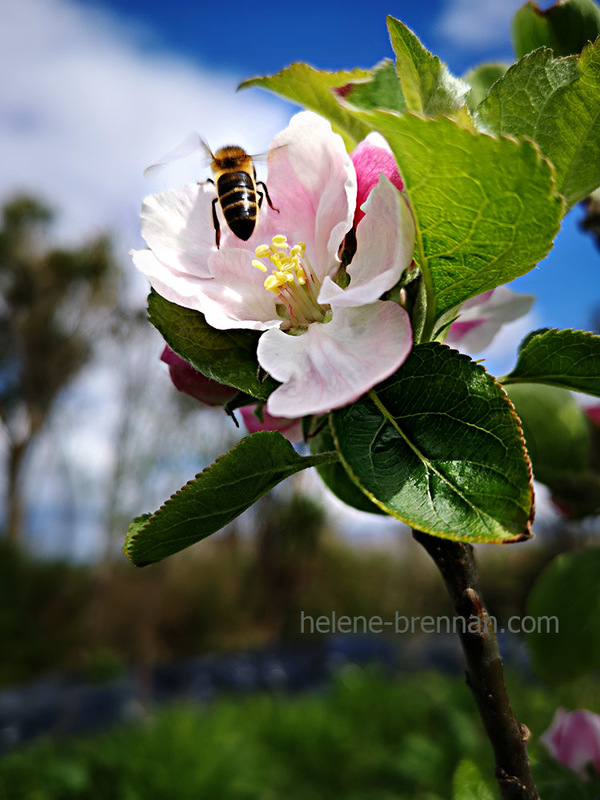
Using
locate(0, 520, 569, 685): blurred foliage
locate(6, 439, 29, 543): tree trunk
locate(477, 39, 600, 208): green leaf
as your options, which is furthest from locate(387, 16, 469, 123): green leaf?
locate(6, 439, 29, 543): tree trunk

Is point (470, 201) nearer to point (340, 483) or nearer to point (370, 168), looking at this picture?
point (370, 168)

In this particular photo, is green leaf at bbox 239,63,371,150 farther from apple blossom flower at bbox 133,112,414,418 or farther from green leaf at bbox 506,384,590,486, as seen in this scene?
green leaf at bbox 506,384,590,486

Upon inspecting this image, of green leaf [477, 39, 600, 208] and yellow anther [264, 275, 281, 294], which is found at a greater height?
green leaf [477, 39, 600, 208]

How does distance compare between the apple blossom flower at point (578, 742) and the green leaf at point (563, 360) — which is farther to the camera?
the apple blossom flower at point (578, 742)

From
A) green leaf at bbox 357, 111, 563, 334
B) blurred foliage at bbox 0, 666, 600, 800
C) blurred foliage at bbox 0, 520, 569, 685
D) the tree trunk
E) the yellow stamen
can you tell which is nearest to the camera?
green leaf at bbox 357, 111, 563, 334

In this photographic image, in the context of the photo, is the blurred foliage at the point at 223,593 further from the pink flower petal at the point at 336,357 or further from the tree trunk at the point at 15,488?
the pink flower petal at the point at 336,357

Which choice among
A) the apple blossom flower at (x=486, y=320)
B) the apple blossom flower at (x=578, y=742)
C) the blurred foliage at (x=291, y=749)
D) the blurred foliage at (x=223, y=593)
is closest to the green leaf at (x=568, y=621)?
the apple blossom flower at (x=578, y=742)

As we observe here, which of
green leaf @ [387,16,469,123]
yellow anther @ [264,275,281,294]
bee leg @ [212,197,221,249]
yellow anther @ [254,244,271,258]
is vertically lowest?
yellow anther @ [264,275,281,294]
